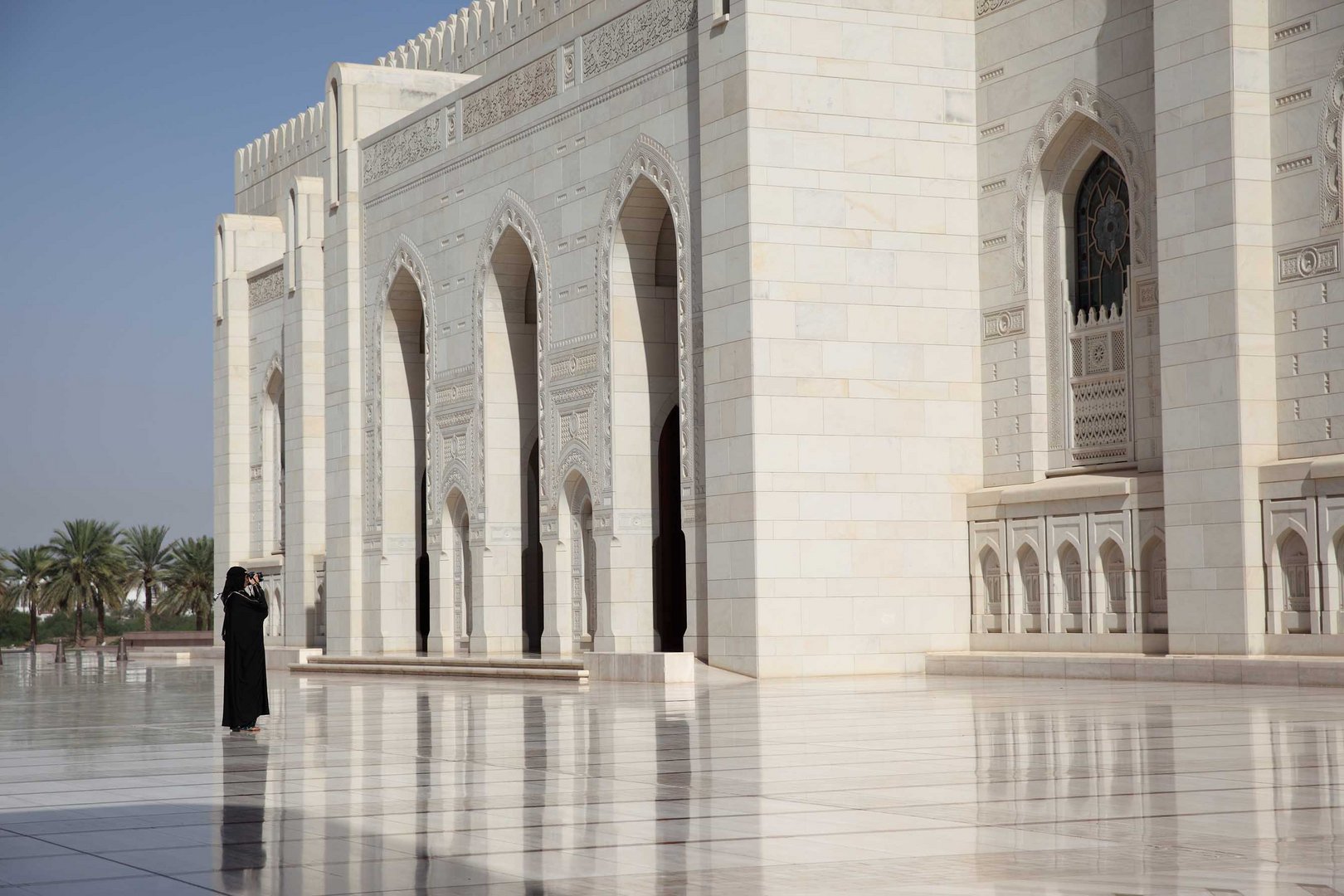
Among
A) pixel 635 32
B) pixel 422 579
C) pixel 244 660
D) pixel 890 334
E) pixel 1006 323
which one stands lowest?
pixel 244 660

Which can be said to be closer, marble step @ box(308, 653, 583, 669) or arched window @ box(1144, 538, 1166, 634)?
arched window @ box(1144, 538, 1166, 634)

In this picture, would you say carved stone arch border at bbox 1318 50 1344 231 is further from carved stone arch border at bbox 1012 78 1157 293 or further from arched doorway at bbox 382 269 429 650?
arched doorway at bbox 382 269 429 650

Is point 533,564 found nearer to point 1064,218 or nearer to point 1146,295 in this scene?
point 1064,218

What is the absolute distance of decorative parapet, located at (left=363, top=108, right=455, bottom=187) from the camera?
21703mm

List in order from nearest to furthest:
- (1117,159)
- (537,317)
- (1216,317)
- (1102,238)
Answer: (1216,317)
(1117,159)
(1102,238)
(537,317)

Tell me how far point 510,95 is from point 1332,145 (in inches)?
397

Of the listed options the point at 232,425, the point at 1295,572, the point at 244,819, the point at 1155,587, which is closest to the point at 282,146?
the point at 232,425

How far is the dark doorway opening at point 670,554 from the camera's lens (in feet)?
62.7

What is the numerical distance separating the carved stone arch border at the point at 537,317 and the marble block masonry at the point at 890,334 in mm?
54

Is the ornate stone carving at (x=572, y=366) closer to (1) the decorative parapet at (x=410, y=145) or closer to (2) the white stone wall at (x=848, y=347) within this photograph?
(2) the white stone wall at (x=848, y=347)

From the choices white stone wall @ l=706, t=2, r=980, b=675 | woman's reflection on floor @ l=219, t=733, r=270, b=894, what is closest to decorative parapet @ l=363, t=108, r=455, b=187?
white stone wall @ l=706, t=2, r=980, b=675

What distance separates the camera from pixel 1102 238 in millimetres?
15539

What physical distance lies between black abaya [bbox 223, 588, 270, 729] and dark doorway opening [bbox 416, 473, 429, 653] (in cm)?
1302

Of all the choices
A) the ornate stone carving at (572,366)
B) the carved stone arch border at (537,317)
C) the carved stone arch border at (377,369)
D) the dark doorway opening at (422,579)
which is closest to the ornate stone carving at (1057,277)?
the ornate stone carving at (572,366)
